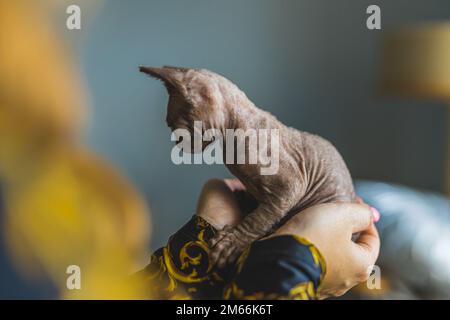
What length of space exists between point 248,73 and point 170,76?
186 mm

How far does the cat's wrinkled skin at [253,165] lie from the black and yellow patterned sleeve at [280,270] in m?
0.04

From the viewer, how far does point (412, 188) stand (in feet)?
4.65

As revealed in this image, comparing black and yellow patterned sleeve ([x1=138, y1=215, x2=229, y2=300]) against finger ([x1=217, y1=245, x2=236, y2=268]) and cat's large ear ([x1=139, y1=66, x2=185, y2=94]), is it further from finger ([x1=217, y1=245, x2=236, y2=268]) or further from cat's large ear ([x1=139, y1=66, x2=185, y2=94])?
cat's large ear ([x1=139, y1=66, x2=185, y2=94])

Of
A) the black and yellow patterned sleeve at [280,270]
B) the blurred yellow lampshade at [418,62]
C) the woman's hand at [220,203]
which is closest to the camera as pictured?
the black and yellow patterned sleeve at [280,270]

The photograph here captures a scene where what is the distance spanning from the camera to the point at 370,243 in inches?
48.6

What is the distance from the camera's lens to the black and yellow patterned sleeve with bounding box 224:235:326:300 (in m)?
1.08

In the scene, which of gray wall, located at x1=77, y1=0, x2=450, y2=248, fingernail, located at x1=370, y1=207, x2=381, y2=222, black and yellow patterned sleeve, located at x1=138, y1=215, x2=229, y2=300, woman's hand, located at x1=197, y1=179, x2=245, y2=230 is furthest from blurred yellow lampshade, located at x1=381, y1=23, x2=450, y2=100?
black and yellow patterned sleeve, located at x1=138, y1=215, x2=229, y2=300

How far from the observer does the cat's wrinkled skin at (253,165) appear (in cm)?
111

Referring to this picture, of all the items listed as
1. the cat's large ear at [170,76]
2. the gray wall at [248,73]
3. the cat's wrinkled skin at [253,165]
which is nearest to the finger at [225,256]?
the cat's wrinkled skin at [253,165]

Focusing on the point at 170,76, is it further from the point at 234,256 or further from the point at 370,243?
the point at 370,243

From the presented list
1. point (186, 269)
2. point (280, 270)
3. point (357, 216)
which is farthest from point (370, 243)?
point (186, 269)

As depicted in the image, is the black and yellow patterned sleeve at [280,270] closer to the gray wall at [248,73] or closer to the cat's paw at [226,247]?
the cat's paw at [226,247]

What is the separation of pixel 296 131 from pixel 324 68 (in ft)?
0.57

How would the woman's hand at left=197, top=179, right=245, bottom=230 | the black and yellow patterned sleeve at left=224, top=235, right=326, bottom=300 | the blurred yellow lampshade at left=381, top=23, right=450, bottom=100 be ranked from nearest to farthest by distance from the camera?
the black and yellow patterned sleeve at left=224, top=235, right=326, bottom=300, the woman's hand at left=197, top=179, right=245, bottom=230, the blurred yellow lampshade at left=381, top=23, right=450, bottom=100
